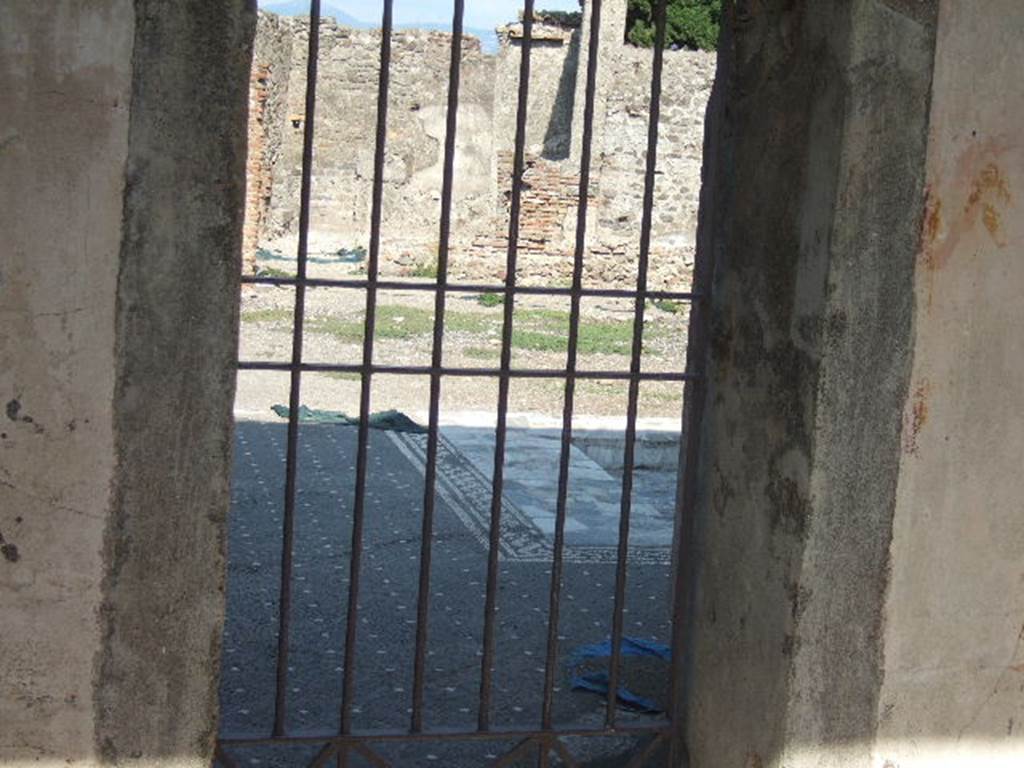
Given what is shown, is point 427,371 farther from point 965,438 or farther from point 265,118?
point 265,118

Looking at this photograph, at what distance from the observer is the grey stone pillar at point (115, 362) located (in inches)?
130

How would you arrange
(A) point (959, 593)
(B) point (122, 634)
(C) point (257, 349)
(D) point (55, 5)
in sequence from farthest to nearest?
(C) point (257, 349) → (A) point (959, 593) → (B) point (122, 634) → (D) point (55, 5)

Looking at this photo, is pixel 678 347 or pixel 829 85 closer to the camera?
pixel 829 85

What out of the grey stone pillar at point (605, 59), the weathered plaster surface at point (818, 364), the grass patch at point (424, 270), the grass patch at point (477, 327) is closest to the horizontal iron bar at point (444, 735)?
the weathered plaster surface at point (818, 364)

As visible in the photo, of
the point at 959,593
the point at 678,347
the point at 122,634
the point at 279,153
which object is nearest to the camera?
the point at 122,634

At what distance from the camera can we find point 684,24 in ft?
93.8

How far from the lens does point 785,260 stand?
398cm

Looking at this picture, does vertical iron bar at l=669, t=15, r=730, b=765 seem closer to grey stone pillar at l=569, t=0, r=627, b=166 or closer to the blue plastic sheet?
the blue plastic sheet

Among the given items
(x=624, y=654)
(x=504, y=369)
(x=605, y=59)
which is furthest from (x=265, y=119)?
(x=504, y=369)

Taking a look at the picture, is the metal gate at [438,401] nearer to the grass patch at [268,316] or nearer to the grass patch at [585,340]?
the grass patch at [585,340]

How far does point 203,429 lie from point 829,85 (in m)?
1.75

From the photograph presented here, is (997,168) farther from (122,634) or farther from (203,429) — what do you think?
(122,634)

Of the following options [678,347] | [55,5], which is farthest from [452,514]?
[678,347]

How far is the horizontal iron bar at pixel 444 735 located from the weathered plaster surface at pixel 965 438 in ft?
2.56
